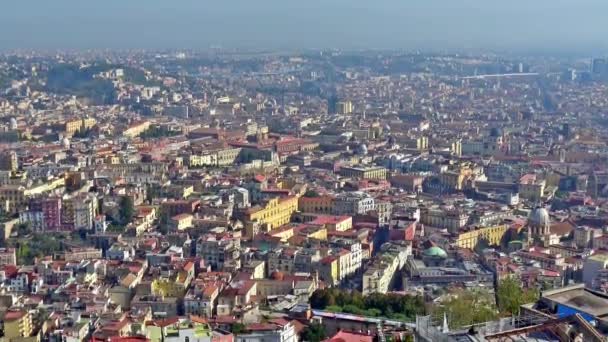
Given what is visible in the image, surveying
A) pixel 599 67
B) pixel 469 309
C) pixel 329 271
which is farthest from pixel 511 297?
pixel 599 67

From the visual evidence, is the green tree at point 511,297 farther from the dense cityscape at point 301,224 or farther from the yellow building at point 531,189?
the yellow building at point 531,189

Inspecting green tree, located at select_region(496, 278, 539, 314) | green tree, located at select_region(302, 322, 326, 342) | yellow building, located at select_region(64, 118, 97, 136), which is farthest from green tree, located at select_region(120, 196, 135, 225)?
yellow building, located at select_region(64, 118, 97, 136)

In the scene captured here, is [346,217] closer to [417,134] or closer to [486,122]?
[417,134]

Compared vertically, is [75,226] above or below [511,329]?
below

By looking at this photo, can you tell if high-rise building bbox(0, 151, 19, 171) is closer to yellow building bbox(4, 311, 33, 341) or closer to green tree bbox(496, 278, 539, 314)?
yellow building bbox(4, 311, 33, 341)

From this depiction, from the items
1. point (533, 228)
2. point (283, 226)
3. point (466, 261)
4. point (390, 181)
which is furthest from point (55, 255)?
point (390, 181)

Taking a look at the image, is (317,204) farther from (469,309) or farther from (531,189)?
(469,309)
